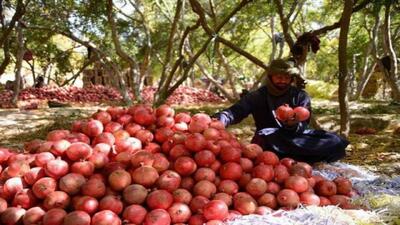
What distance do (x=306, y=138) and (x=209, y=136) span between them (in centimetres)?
136

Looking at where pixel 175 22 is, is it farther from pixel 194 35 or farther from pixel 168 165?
pixel 194 35

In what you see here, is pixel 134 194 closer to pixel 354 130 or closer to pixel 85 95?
pixel 354 130

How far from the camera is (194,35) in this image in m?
19.5

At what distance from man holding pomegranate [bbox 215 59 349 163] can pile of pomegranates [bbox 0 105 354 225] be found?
3.07 feet

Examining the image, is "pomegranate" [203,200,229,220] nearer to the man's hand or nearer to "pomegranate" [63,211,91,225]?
"pomegranate" [63,211,91,225]

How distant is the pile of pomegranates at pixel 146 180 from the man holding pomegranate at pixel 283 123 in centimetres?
93

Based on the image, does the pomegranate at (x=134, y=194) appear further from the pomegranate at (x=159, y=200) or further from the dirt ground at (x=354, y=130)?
the dirt ground at (x=354, y=130)

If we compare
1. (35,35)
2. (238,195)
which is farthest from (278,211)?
(35,35)

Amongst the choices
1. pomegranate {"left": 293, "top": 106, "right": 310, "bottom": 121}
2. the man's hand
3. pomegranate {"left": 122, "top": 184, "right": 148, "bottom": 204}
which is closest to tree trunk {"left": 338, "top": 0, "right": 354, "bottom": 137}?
the man's hand

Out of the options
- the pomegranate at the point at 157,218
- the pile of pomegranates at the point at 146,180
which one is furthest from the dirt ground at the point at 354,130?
the pomegranate at the point at 157,218

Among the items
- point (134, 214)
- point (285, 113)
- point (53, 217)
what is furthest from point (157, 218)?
point (285, 113)

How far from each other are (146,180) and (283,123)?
170 centimetres

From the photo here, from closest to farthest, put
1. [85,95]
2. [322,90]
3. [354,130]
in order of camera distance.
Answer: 1. [354,130]
2. [85,95]
3. [322,90]

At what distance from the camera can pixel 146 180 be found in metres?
2.34
